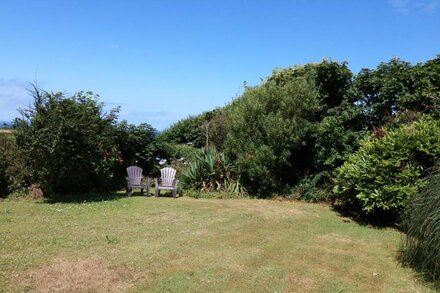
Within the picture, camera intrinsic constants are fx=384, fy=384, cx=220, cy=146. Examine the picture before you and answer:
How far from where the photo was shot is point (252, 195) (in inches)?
436

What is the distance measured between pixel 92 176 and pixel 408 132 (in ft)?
27.1

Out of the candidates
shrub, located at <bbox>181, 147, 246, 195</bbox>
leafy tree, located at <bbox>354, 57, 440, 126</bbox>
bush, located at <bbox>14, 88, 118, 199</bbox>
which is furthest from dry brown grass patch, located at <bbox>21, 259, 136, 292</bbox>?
leafy tree, located at <bbox>354, 57, 440, 126</bbox>

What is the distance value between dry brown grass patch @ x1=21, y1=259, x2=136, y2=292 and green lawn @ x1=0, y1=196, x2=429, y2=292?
12mm

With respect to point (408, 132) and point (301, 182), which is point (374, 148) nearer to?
point (408, 132)

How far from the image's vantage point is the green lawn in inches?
184

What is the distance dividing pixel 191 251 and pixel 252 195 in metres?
5.45

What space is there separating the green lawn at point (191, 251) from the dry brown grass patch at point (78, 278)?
1cm

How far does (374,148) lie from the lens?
7.82 metres

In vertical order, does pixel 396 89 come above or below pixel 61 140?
above

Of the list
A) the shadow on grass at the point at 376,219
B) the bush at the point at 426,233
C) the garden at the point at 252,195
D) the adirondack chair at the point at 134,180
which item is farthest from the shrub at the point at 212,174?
the bush at the point at 426,233

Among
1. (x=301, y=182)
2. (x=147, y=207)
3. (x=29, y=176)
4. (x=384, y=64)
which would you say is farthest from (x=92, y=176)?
(x=384, y=64)

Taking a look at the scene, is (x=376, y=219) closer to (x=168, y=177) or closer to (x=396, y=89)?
(x=396, y=89)

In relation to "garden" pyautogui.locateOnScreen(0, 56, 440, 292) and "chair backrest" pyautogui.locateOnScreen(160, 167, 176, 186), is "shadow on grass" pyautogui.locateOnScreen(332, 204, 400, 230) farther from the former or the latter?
"chair backrest" pyautogui.locateOnScreen(160, 167, 176, 186)

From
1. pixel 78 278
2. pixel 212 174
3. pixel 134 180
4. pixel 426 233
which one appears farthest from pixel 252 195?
pixel 78 278
